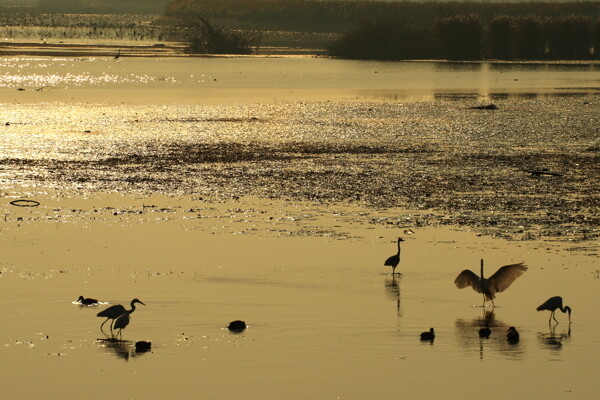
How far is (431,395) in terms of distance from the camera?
10.8m

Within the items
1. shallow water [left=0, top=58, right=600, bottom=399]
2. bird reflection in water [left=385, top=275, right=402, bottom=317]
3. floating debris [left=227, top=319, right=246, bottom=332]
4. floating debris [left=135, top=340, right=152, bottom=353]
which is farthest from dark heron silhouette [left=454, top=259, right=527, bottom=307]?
floating debris [left=135, top=340, right=152, bottom=353]

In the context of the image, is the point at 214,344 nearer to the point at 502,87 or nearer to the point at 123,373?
the point at 123,373

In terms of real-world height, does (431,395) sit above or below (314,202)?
below

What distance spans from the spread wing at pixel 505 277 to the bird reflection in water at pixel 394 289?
1.03 m

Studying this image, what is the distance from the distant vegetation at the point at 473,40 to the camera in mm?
75000

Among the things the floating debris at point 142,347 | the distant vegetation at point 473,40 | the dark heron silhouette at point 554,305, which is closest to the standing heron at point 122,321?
the floating debris at point 142,347

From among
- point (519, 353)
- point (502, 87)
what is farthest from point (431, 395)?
point (502, 87)

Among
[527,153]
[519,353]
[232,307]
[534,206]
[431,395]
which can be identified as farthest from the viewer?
[527,153]

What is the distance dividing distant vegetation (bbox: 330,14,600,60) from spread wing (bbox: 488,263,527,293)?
2413 inches

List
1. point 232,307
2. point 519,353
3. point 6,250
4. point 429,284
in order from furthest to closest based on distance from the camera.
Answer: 1. point 6,250
2. point 429,284
3. point 232,307
4. point 519,353

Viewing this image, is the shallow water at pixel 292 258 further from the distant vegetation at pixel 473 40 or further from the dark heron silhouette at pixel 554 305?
the distant vegetation at pixel 473 40

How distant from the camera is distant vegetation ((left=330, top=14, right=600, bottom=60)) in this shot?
75.0m

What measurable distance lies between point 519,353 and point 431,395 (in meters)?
1.63

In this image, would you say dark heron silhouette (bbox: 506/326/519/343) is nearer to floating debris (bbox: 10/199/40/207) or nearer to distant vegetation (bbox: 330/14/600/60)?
floating debris (bbox: 10/199/40/207)
